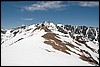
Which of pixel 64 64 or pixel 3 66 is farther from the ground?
pixel 3 66

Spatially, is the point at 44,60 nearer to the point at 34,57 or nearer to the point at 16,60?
the point at 34,57

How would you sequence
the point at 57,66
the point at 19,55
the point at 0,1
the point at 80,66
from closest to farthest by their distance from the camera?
the point at 0,1
the point at 57,66
the point at 80,66
the point at 19,55

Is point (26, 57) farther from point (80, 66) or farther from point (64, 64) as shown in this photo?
point (80, 66)

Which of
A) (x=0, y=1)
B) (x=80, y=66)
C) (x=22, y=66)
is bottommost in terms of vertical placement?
(x=80, y=66)

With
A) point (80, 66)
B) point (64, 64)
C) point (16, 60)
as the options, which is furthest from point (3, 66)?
point (80, 66)

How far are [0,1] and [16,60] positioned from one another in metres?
15.9

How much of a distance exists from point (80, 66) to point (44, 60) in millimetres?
6431

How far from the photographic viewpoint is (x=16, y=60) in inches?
1375

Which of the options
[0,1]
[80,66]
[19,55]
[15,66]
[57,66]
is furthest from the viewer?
[19,55]

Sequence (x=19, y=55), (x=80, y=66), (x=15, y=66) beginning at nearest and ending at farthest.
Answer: (x=15, y=66) → (x=80, y=66) → (x=19, y=55)

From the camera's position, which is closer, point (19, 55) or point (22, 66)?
point (22, 66)

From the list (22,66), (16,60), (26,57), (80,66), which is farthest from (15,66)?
(80,66)

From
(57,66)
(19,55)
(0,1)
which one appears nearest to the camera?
(0,1)

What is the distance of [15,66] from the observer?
30688 mm
